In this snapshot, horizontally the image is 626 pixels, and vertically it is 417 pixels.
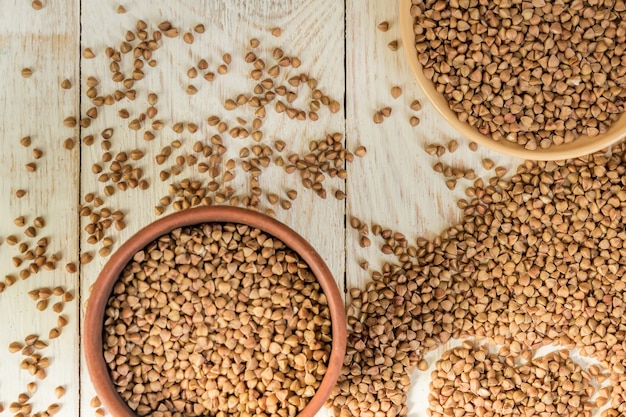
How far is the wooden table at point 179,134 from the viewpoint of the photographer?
4.40 feet

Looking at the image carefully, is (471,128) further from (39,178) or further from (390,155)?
(39,178)

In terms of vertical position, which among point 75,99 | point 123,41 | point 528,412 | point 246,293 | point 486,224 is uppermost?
point 123,41

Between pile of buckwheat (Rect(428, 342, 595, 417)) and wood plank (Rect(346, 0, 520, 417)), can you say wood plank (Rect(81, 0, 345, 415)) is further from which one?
pile of buckwheat (Rect(428, 342, 595, 417))

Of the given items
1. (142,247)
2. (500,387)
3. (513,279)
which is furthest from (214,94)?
(500,387)

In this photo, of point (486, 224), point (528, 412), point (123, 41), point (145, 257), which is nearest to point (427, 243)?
point (486, 224)

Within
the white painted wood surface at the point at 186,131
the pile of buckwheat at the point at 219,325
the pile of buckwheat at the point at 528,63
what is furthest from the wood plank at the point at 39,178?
the pile of buckwheat at the point at 528,63

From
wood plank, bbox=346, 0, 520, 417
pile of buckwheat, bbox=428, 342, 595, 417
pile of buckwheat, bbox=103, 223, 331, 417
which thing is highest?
wood plank, bbox=346, 0, 520, 417

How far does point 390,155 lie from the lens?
1.39 m

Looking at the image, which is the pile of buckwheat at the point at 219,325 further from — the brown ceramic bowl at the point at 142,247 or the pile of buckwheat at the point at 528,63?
the pile of buckwheat at the point at 528,63

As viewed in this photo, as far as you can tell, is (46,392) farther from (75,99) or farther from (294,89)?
(294,89)

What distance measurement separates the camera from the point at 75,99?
1.35 m

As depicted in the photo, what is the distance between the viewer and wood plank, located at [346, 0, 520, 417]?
1.38 m

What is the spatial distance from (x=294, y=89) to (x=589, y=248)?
62 centimetres

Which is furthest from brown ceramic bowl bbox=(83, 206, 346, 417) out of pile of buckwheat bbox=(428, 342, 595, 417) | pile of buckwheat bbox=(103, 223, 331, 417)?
pile of buckwheat bbox=(428, 342, 595, 417)
